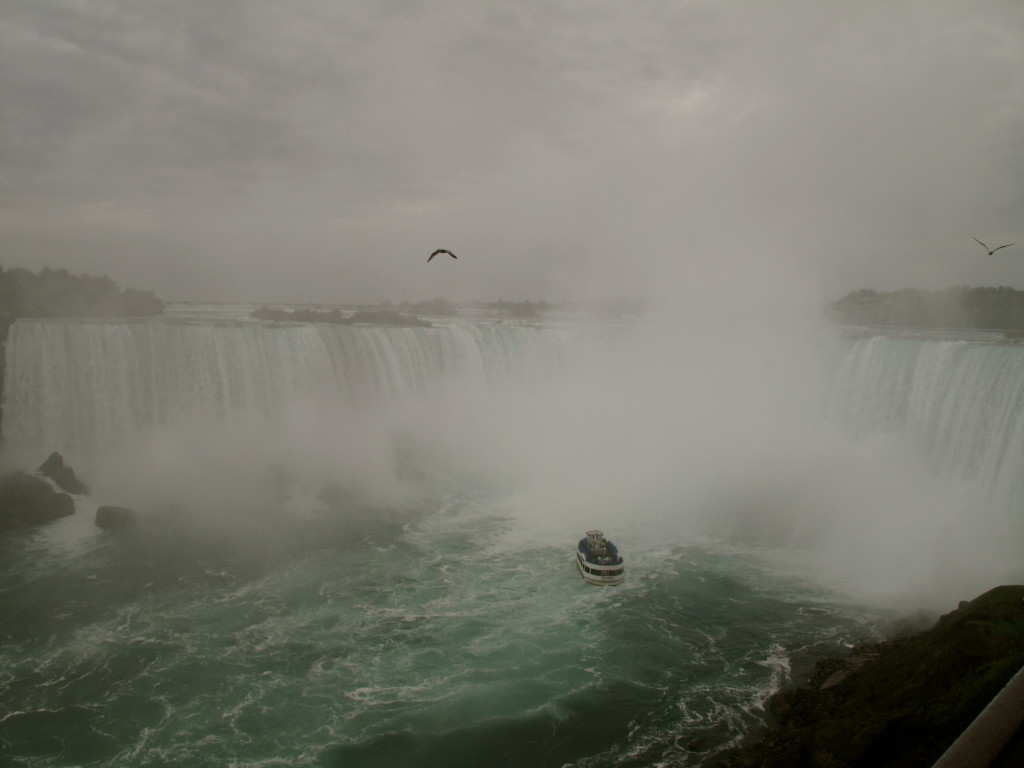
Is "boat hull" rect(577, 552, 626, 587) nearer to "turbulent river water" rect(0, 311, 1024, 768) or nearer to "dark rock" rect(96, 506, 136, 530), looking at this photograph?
"turbulent river water" rect(0, 311, 1024, 768)

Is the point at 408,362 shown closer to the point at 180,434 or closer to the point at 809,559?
the point at 180,434

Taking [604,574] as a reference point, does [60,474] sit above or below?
above

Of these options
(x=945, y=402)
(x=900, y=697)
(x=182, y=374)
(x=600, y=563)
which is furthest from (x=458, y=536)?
(x=945, y=402)

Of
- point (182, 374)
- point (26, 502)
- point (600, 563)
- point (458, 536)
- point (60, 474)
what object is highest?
point (182, 374)

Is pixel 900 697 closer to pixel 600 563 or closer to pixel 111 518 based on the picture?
pixel 600 563

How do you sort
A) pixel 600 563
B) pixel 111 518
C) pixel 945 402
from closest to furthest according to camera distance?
1. pixel 600 563
2. pixel 111 518
3. pixel 945 402

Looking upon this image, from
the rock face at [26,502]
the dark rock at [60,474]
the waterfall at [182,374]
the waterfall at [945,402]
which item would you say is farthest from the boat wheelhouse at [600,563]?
the dark rock at [60,474]

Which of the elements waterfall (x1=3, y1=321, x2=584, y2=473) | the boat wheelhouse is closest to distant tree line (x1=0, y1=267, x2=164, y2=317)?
waterfall (x1=3, y1=321, x2=584, y2=473)
